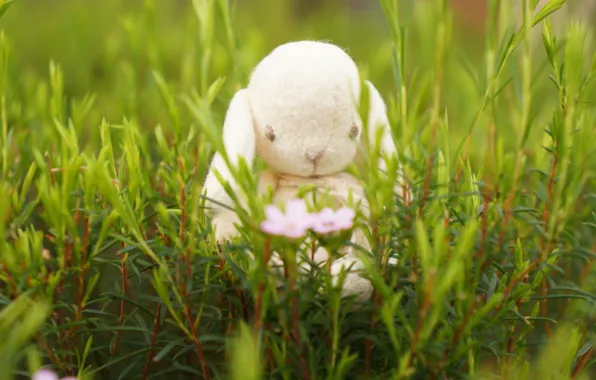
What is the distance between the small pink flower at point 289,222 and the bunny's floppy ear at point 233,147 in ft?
1.00

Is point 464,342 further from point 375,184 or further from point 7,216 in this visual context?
point 7,216

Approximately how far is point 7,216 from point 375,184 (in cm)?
48

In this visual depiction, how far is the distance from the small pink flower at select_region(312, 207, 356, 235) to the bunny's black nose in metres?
0.32

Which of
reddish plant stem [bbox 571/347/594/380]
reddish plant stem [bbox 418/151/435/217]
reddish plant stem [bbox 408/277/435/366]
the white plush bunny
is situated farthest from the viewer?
the white plush bunny

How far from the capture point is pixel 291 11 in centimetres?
388

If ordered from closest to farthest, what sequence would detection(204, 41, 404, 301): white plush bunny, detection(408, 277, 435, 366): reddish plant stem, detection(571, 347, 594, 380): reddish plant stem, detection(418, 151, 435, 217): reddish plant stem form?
1. detection(408, 277, 435, 366): reddish plant stem
2. detection(418, 151, 435, 217): reddish plant stem
3. detection(571, 347, 594, 380): reddish plant stem
4. detection(204, 41, 404, 301): white plush bunny

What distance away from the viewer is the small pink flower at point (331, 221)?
33.0 inches

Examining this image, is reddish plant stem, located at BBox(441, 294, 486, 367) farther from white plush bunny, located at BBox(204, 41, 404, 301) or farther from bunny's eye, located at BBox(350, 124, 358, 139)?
bunny's eye, located at BBox(350, 124, 358, 139)

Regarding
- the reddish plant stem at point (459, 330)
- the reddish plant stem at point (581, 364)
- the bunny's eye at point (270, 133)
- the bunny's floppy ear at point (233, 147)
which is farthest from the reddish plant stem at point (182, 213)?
the reddish plant stem at point (581, 364)

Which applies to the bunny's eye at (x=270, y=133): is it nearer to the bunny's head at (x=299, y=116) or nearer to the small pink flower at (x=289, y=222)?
the bunny's head at (x=299, y=116)

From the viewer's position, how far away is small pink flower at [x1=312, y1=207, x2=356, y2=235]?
0.84 metres

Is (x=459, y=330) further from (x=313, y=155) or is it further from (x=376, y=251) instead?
(x=313, y=155)

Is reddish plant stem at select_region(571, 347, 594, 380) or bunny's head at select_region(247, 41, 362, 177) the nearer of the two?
reddish plant stem at select_region(571, 347, 594, 380)

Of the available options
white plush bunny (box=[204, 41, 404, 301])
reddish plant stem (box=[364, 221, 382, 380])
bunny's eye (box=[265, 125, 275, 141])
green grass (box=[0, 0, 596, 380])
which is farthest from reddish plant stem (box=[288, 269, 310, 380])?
bunny's eye (box=[265, 125, 275, 141])
